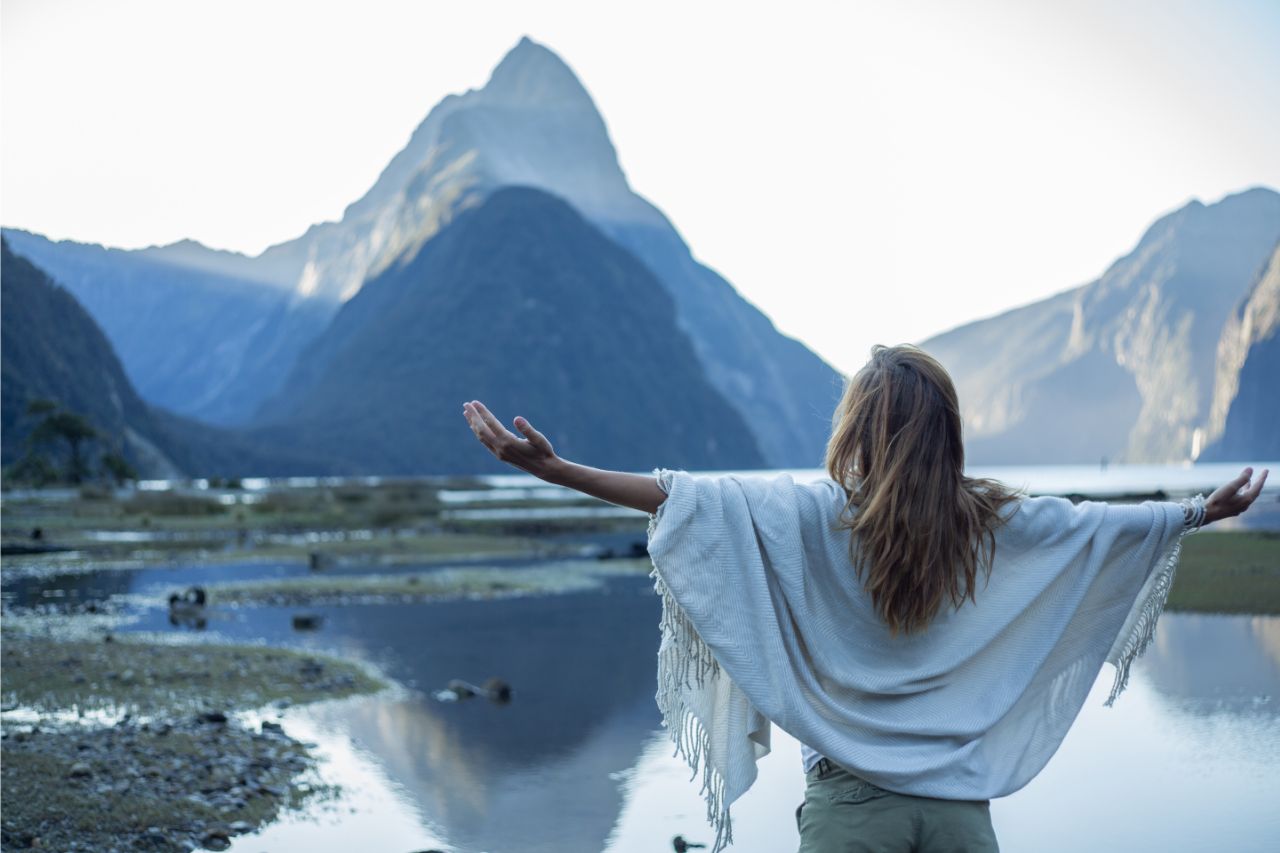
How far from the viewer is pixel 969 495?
2.69 metres

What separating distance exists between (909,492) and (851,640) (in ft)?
1.37

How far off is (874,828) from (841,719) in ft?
0.83

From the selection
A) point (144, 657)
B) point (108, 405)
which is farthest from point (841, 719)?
point (108, 405)

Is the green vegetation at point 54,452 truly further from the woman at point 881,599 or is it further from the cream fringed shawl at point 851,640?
the woman at point 881,599

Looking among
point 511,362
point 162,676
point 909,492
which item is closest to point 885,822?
point 909,492

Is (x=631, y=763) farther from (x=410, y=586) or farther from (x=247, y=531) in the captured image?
(x=247, y=531)

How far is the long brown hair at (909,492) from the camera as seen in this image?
2611 millimetres

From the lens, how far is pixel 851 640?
9.23 ft

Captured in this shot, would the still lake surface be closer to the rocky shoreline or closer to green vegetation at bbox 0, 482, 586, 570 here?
the rocky shoreline

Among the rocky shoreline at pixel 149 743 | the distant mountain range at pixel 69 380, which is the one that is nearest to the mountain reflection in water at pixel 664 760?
the rocky shoreline at pixel 149 743

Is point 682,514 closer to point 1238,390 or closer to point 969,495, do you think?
point 969,495

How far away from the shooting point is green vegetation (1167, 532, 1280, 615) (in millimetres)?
16062

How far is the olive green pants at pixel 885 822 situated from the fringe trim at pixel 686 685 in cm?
33

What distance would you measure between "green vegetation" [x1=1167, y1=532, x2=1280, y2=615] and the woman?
48.2 ft
